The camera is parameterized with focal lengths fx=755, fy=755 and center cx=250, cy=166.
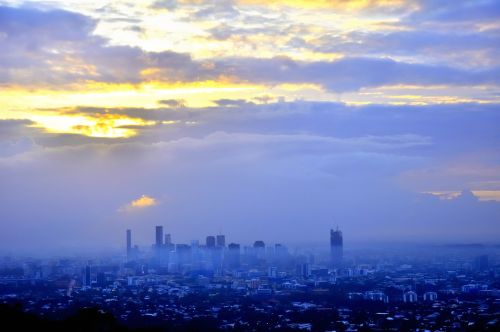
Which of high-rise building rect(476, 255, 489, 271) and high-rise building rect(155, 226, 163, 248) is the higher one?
high-rise building rect(155, 226, 163, 248)

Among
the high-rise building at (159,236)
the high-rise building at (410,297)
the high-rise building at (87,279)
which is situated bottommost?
the high-rise building at (410,297)

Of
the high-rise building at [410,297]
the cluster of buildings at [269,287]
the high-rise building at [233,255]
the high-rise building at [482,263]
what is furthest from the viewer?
the high-rise building at [233,255]

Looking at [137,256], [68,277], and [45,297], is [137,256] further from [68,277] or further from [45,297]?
[45,297]

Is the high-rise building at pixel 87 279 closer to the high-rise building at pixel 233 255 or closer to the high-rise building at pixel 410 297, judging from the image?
the high-rise building at pixel 233 255

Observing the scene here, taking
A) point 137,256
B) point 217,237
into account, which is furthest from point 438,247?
point 137,256

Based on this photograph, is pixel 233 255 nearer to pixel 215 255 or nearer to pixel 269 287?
pixel 215 255

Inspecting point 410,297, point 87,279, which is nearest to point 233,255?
point 87,279

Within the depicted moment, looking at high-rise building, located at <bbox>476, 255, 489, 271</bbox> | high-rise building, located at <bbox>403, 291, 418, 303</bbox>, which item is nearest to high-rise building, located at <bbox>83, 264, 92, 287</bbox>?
high-rise building, located at <bbox>403, 291, 418, 303</bbox>

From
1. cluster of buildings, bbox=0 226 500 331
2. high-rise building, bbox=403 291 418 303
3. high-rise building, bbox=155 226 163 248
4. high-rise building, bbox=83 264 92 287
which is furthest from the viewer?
high-rise building, bbox=155 226 163 248

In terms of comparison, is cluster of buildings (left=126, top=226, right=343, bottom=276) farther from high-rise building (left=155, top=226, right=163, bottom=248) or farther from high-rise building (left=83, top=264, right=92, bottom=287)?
high-rise building (left=83, top=264, right=92, bottom=287)

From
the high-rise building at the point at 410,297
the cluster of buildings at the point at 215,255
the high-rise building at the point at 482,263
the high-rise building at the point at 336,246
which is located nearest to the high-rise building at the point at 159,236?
the cluster of buildings at the point at 215,255

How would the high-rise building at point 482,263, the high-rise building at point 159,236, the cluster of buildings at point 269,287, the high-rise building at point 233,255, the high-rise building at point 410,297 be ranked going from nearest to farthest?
the cluster of buildings at point 269,287, the high-rise building at point 410,297, the high-rise building at point 482,263, the high-rise building at point 233,255, the high-rise building at point 159,236
